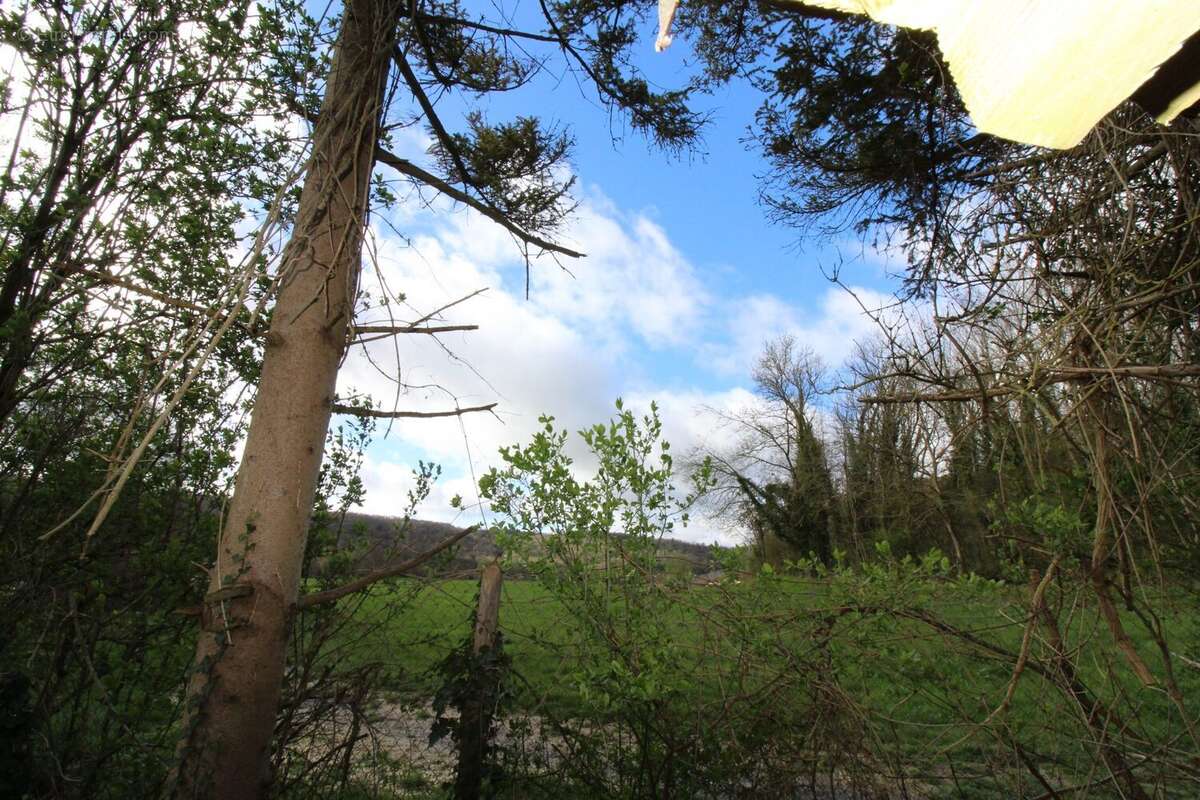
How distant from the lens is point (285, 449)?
2.19 m

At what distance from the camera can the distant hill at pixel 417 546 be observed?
11.3 ft

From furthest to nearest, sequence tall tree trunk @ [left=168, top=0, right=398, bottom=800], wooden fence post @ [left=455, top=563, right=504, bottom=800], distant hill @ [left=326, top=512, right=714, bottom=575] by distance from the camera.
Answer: distant hill @ [left=326, top=512, right=714, bottom=575] < wooden fence post @ [left=455, top=563, right=504, bottom=800] < tall tree trunk @ [left=168, top=0, right=398, bottom=800]

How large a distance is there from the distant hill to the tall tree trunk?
4.47ft

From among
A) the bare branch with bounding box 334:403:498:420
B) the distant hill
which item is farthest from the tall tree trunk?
the distant hill

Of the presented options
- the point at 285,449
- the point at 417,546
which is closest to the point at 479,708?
the point at 417,546

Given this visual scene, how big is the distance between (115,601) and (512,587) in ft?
6.28

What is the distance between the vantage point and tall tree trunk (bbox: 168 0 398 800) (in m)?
1.95

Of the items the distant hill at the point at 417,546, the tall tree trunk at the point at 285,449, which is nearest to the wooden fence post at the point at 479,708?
the distant hill at the point at 417,546

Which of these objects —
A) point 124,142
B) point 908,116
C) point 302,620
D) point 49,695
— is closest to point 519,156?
point 124,142

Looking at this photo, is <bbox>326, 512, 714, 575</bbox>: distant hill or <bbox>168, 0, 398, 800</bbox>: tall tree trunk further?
<bbox>326, 512, 714, 575</bbox>: distant hill

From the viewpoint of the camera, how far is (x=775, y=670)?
301cm

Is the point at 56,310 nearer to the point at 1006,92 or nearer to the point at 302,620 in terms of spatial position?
the point at 302,620

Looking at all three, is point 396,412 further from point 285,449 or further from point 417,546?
point 417,546

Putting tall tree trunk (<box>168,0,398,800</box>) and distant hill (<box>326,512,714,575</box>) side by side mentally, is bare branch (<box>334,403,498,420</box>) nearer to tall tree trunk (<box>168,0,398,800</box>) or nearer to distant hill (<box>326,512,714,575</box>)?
tall tree trunk (<box>168,0,398,800</box>)
